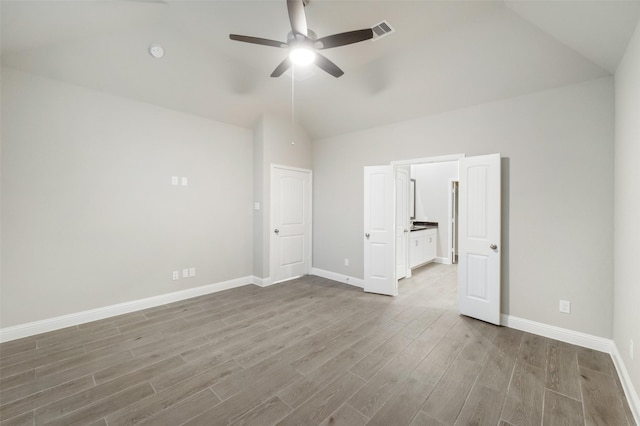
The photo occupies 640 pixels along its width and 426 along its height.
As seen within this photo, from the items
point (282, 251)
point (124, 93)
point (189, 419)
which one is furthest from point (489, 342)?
point (124, 93)

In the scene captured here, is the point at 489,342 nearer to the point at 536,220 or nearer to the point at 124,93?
the point at 536,220

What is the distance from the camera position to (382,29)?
280cm

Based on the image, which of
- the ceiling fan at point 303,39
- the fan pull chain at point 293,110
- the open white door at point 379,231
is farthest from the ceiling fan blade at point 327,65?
the open white door at point 379,231

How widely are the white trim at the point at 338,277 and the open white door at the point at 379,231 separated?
0.38m

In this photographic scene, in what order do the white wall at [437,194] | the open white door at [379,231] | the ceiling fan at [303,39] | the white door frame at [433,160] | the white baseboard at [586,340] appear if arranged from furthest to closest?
the white wall at [437,194], the open white door at [379,231], the white door frame at [433,160], the ceiling fan at [303,39], the white baseboard at [586,340]

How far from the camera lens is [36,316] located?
116 inches

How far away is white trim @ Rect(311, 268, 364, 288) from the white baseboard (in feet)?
7.43

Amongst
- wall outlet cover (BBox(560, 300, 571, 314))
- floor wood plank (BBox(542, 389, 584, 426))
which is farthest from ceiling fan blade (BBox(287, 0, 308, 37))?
wall outlet cover (BBox(560, 300, 571, 314))

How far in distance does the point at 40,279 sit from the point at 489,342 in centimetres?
517

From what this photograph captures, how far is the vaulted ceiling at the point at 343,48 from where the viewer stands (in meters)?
2.34

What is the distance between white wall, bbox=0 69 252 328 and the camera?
285 centimetres

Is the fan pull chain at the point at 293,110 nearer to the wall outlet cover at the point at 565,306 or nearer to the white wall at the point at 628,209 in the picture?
the white wall at the point at 628,209

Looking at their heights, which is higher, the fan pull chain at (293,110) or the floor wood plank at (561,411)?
the fan pull chain at (293,110)

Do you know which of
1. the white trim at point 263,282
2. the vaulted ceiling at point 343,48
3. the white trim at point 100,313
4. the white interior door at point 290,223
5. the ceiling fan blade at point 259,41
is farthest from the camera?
the white interior door at point 290,223
